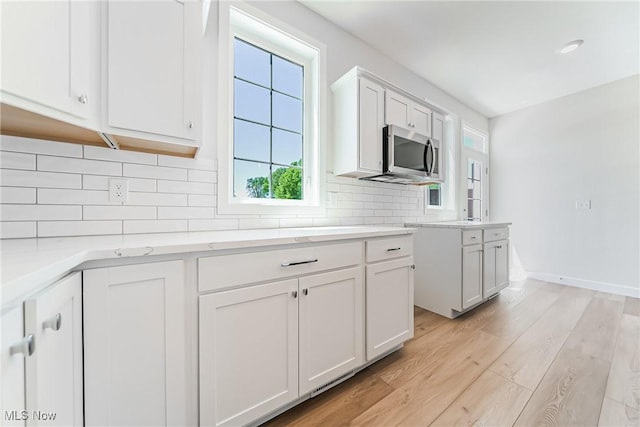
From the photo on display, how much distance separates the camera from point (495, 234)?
9.29 feet

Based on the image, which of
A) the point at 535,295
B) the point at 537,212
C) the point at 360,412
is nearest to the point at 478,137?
the point at 537,212

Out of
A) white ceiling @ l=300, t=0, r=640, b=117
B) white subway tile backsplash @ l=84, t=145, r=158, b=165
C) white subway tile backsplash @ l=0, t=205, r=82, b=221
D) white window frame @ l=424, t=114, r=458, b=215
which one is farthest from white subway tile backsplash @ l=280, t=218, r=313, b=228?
white window frame @ l=424, t=114, r=458, b=215

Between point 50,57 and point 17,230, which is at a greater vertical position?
point 50,57

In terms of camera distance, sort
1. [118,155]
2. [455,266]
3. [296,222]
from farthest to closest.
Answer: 1. [455,266]
2. [296,222]
3. [118,155]

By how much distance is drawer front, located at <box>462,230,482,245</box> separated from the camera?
2377 mm

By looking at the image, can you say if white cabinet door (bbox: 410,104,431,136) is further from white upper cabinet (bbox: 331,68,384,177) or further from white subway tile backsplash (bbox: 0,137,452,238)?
white subway tile backsplash (bbox: 0,137,452,238)

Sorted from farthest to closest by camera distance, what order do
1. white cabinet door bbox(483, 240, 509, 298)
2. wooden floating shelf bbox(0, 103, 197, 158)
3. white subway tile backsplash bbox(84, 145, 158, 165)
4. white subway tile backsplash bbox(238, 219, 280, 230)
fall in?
1. white cabinet door bbox(483, 240, 509, 298)
2. white subway tile backsplash bbox(238, 219, 280, 230)
3. white subway tile backsplash bbox(84, 145, 158, 165)
4. wooden floating shelf bbox(0, 103, 197, 158)

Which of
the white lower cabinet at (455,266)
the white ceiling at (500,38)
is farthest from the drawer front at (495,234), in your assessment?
the white ceiling at (500,38)

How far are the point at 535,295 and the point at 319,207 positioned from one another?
3.01m

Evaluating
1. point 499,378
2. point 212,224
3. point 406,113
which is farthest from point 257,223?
point 499,378

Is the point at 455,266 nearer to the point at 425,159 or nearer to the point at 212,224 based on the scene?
the point at 425,159

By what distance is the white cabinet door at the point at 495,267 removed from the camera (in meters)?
2.66

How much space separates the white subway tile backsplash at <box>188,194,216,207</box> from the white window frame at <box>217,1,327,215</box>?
40mm

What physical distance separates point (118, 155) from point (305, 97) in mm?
1409
